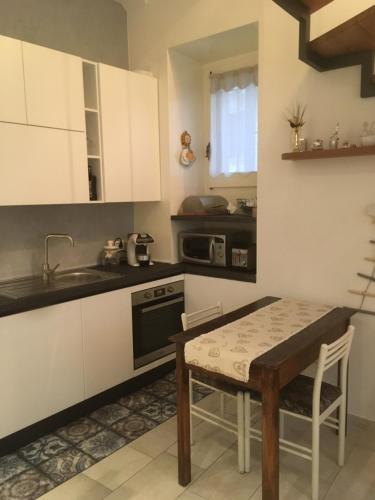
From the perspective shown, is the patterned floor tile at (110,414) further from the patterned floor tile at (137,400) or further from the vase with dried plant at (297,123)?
the vase with dried plant at (297,123)

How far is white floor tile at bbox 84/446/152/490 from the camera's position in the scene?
198 centimetres

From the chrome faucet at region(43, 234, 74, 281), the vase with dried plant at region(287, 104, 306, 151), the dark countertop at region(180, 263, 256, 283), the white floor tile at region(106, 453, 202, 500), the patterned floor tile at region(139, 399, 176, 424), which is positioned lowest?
the white floor tile at region(106, 453, 202, 500)

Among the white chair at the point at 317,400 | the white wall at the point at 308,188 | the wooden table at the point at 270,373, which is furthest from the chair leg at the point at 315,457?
the white wall at the point at 308,188

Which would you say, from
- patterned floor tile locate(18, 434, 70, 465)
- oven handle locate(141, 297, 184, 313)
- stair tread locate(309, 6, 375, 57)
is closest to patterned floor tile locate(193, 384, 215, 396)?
oven handle locate(141, 297, 184, 313)

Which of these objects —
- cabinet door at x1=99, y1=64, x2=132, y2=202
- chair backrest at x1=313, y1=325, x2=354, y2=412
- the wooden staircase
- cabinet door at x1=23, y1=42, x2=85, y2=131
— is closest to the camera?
chair backrest at x1=313, y1=325, x2=354, y2=412

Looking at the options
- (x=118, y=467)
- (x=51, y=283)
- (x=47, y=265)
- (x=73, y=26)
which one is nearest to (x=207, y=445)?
(x=118, y=467)

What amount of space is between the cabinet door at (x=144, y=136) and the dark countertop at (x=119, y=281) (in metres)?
0.56

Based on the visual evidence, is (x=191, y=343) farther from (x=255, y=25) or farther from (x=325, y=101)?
(x=255, y=25)

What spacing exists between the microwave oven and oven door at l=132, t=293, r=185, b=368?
1.17 feet

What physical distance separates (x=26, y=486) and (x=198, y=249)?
1.86 metres

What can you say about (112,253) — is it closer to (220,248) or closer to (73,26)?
(220,248)

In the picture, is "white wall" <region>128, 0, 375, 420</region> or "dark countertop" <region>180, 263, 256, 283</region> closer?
"white wall" <region>128, 0, 375, 420</region>

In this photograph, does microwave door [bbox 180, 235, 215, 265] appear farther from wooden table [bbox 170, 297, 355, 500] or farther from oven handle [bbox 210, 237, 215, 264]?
wooden table [bbox 170, 297, 355, 500]

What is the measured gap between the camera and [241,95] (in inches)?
125
